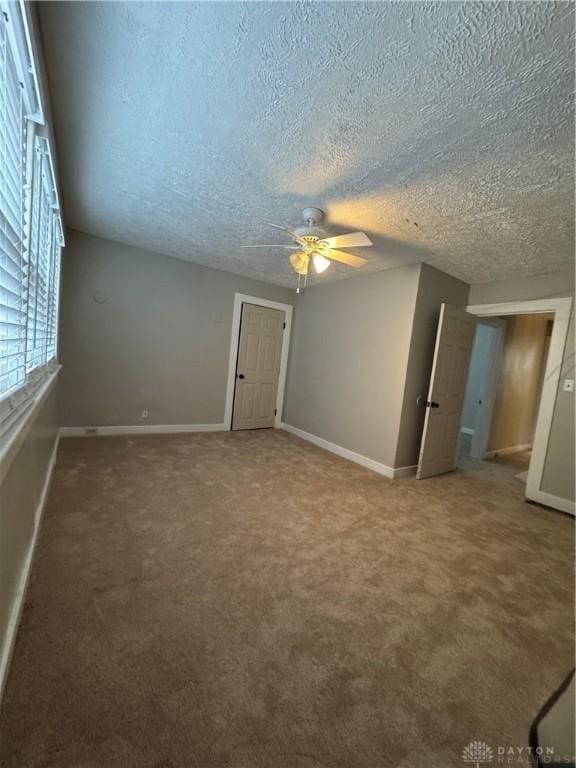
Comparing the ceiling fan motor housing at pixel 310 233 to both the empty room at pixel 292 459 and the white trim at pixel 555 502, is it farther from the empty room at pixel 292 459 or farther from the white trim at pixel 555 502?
the white trim at pixel 555 502

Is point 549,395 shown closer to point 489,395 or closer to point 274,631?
point 489,395

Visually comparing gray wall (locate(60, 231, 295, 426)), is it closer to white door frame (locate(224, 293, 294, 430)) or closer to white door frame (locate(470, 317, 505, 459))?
white door frame (locate(224, 293, 294, 430))

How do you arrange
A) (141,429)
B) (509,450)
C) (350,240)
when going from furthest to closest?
(509,450), (141,429), (350,240)

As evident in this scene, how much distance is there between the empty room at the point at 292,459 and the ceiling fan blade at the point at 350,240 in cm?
3

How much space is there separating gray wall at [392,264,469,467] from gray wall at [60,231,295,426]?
8.17ft

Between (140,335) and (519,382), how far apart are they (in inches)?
229

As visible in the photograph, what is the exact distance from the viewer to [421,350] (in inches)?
145

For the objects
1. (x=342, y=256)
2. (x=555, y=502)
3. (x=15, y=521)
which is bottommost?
(x=555, y=502)

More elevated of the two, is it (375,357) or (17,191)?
(17,191)

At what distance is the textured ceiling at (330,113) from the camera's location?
3.72 feet

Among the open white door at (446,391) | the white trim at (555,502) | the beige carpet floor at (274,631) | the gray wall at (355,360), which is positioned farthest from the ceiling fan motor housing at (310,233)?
the white trim at (555,502)

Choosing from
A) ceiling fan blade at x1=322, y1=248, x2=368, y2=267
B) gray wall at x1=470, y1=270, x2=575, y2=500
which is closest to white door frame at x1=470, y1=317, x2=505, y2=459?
gray wall at x1=470, y1=270, x2=575, y2=500

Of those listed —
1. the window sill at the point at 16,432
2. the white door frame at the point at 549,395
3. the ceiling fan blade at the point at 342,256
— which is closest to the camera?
the window sill at the point at 16,432

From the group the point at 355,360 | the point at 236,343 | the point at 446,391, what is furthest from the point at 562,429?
the point at 236,343
